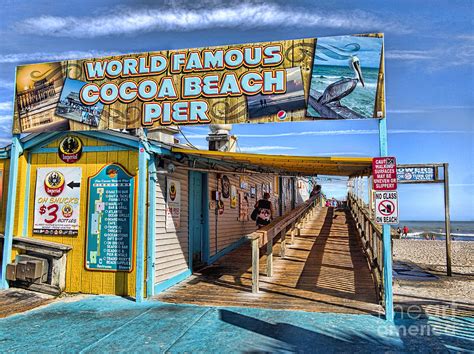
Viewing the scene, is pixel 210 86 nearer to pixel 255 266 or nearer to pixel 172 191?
pixel 172 191

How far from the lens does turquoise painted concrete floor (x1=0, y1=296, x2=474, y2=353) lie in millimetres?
4652

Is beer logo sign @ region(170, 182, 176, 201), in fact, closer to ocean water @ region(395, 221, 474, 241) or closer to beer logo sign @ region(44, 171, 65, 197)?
beer logo sign @ region(44, 171, 65, 197)

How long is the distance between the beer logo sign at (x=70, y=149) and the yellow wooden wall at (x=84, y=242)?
0.33 ft

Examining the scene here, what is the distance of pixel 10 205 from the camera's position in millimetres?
7910

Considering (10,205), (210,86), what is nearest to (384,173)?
(210,86)

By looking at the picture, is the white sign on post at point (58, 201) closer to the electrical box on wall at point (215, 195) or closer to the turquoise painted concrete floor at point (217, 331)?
the turquoise painted concrete floor at point (217, 331)

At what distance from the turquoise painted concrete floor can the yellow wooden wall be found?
0.88 m

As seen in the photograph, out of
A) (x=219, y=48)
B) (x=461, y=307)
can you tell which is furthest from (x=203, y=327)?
(x=219, y=48)

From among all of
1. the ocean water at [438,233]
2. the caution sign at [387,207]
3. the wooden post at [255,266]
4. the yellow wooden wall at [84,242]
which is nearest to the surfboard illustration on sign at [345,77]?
the caution sign at [387,207]

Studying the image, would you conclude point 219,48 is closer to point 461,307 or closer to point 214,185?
point 214,185

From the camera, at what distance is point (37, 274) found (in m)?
7.34

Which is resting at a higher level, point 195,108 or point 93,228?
point 195,108

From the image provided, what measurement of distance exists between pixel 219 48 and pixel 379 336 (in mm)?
5835

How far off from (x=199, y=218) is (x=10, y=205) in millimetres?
4422
